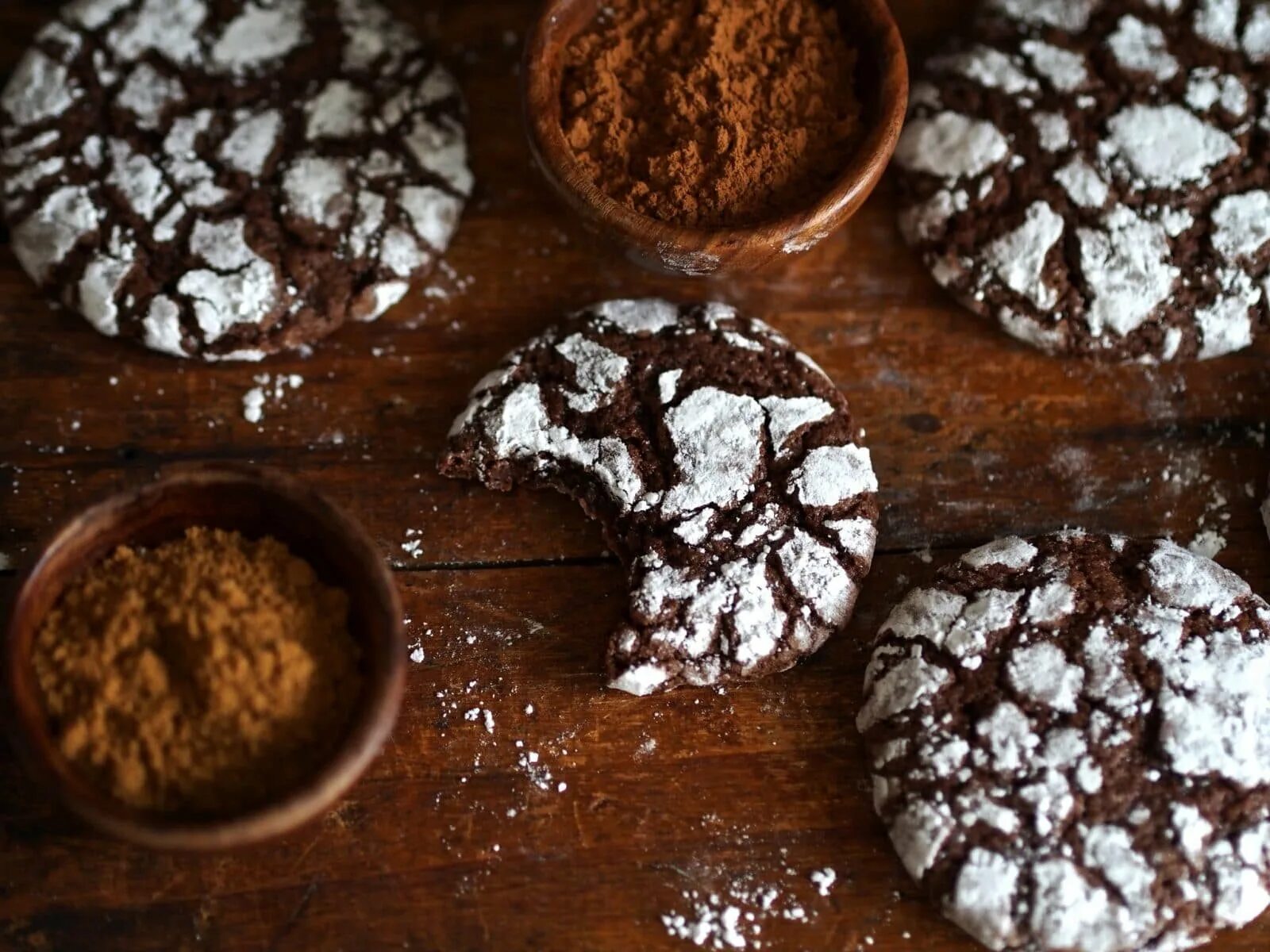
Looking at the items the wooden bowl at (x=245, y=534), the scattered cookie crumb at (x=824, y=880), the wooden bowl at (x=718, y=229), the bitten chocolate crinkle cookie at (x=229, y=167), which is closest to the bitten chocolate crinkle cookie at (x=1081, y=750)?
the scattered cookie crumb at (x=824, y=880)

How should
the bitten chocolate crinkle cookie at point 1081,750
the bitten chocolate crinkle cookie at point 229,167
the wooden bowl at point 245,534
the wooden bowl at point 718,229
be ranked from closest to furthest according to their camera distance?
the wooden bowl at point 245,534 < the bitten chocolate crinkle cookie at point 1081,750 < the wooden bowl at point 718,229 < the bitten chocolate crinkle cookie at point 229,167

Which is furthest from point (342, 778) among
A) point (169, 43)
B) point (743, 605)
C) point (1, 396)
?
point (169, 43)

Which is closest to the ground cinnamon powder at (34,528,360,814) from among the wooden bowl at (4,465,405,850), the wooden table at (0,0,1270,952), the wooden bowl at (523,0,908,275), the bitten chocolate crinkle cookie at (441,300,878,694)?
the wooden bowl at (4,465,405,850)

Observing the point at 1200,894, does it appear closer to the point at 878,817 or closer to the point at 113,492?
the point at 878,817

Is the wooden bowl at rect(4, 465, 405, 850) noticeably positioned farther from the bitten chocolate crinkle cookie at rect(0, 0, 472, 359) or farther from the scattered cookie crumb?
the scattered cookie crumb

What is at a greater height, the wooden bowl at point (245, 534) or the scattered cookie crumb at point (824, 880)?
the wooden bowl at point (245, 534)

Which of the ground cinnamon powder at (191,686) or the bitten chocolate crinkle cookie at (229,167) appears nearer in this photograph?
the ground cinnamon powder at (191,686)

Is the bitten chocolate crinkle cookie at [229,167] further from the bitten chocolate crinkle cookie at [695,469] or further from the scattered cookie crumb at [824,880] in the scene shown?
the scattered cookie crumb at [824,880]
